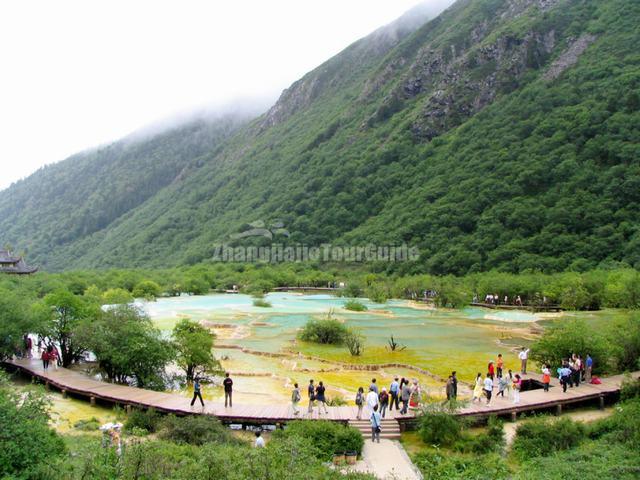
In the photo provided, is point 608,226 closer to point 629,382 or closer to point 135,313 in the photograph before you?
point 629,382

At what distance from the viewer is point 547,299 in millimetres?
70562

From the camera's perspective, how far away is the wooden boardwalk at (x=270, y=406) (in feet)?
67.8

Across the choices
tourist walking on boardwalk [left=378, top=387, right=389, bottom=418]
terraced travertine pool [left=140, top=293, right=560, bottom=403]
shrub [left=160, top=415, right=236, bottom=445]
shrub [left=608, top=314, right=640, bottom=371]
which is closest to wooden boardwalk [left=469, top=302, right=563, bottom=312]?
terraced travertine pool [left=140, top=293, right=560, bottom=403]

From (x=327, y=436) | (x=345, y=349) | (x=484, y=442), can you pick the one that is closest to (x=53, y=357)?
(x=327, y=436)

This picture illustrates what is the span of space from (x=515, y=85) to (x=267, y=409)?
161 meters

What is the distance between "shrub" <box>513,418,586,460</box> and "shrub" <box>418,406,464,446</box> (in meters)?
2.13

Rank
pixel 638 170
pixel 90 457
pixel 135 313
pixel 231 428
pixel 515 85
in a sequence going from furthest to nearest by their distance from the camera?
pixel 515 85 → pixel 638 170 → pixel 135 313 → pixel 231 428 → pixel 90 457

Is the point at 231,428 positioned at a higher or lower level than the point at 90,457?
lower

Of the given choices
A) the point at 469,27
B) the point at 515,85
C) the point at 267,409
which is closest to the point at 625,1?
the point at 515,85

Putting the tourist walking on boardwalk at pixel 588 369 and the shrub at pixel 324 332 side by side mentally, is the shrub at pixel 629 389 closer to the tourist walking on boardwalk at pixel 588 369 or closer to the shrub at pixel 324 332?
the tourist walking on boardwalk at pixel 588 369

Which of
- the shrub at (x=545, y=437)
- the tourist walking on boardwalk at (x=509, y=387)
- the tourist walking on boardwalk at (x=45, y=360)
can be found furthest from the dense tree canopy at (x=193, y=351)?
the shrub at (x=545, y=437)

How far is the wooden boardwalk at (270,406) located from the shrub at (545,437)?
7.97 ft

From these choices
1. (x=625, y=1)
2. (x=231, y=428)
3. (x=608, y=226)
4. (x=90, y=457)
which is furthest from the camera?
(x=625, y=1)

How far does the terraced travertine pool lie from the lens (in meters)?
29.7
